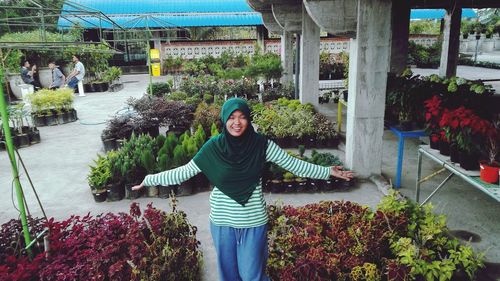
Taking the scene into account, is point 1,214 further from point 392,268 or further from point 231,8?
point 231,8

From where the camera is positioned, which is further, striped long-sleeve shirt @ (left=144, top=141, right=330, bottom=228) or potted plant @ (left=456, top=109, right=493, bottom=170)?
potted plant @ (left=456, top=109, right=493, bottom=170)

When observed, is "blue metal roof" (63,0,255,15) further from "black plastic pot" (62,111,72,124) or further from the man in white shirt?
"black plastic pot" (62,111,72,124)

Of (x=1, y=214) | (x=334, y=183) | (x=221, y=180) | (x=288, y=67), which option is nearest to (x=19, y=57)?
(x=288, y=67)

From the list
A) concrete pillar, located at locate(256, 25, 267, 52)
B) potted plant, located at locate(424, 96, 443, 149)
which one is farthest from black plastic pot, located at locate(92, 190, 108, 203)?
concrete pillar, located at locate(256, 25, 267, 52)

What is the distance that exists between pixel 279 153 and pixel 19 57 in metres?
17.1

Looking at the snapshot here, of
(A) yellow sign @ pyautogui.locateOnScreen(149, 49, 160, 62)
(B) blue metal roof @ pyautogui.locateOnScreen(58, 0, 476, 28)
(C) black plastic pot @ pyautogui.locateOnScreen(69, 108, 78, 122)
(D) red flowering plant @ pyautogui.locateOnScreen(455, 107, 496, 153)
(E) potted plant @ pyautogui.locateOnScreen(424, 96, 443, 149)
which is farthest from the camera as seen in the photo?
(B) blue metal roof @ pyautogui.locateOnScreen(58, 0, 476, 28)

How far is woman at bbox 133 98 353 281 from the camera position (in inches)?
121

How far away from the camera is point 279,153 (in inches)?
130

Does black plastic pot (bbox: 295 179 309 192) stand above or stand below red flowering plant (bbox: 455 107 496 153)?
below

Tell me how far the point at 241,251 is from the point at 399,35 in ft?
38.8

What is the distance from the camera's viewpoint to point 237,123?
118 inches

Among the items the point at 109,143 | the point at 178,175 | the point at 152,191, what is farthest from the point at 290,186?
the point at 109,143

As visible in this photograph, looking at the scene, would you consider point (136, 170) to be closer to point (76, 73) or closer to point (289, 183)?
point (289, 183)

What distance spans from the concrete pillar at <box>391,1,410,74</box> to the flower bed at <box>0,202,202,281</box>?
10.9m
